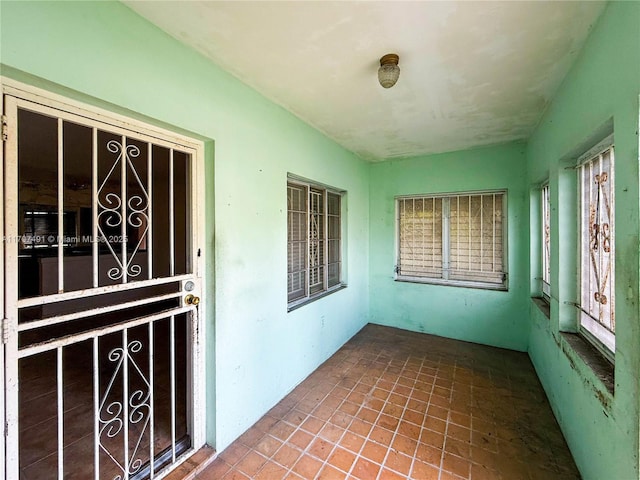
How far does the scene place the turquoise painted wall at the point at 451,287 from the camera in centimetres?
346

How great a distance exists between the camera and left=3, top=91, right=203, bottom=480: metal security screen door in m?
1.20

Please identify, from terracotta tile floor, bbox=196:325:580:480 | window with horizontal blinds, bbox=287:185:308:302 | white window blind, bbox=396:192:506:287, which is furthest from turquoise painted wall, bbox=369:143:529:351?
window with horizontal blinds, bbox=287:185:308:302

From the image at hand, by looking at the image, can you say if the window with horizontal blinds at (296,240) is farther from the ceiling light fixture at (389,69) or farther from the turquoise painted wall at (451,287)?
the turquoise painted wall at (451,287)

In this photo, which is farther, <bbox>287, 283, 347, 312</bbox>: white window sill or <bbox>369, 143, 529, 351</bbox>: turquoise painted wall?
<bbox>369, 143, 529, 351</bbox>: turquoise painted wall

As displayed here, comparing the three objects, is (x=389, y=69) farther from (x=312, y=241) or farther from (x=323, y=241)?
(x=323, y=241)

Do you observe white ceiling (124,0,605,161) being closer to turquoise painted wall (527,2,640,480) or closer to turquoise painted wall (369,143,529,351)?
turquoise painted wall (527,2,640,480)

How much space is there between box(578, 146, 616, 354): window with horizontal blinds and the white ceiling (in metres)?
0.76

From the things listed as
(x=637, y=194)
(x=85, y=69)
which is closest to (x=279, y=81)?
(x=85, y=69)

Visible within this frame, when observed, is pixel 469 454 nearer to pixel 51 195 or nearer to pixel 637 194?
pixel 637 194

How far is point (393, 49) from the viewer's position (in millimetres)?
1706

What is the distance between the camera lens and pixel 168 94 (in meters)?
1.58

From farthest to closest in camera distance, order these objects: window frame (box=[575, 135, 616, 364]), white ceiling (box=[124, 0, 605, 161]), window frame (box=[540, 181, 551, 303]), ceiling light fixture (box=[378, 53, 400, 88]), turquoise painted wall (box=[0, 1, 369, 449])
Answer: window frame (box=[540, 181, 551, 303]) → ceiling light fixture (box=[378, 53, 400, 88]) → window frame (box=[575, 135, 616, 364]) → white ceiling (box=[124, 0, 605, 161]) → turquoise painted wall (box=[0, 1, 369, 449])

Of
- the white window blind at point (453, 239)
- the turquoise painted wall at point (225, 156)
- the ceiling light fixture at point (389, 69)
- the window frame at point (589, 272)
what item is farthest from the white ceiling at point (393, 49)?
the white window blind at point (453, 239)

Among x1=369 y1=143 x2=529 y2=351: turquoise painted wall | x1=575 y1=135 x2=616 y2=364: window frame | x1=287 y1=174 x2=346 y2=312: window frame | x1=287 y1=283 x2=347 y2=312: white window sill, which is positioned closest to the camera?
x1=575 y1=135 x2=616 y2=364: window frame
